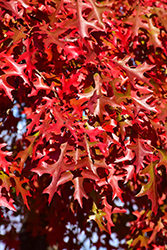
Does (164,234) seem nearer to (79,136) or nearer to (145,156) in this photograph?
(145,156)

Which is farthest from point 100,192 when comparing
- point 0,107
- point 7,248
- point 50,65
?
point 7,248

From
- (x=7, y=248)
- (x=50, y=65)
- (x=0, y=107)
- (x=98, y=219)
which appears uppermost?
(x=50, y=65)

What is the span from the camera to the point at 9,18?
228cm

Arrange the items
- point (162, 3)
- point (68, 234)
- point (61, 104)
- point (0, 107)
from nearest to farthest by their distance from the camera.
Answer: point (61, 104), point (162, 3), point (0, 107), point (68, 234)

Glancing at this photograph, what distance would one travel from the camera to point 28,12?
1.91 metres

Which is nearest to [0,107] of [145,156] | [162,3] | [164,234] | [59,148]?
[59,148]

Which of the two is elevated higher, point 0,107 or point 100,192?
point 0,107

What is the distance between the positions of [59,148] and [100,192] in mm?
457

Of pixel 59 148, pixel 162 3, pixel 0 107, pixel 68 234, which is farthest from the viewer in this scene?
pixel 68 234

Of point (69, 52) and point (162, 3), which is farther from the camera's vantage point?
point (162, 3)

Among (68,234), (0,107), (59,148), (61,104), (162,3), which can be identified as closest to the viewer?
(59,148)

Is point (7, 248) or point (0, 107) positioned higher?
point (0, 107)

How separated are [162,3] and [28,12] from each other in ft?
4.21

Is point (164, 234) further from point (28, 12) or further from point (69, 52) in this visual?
point (28, 12)
